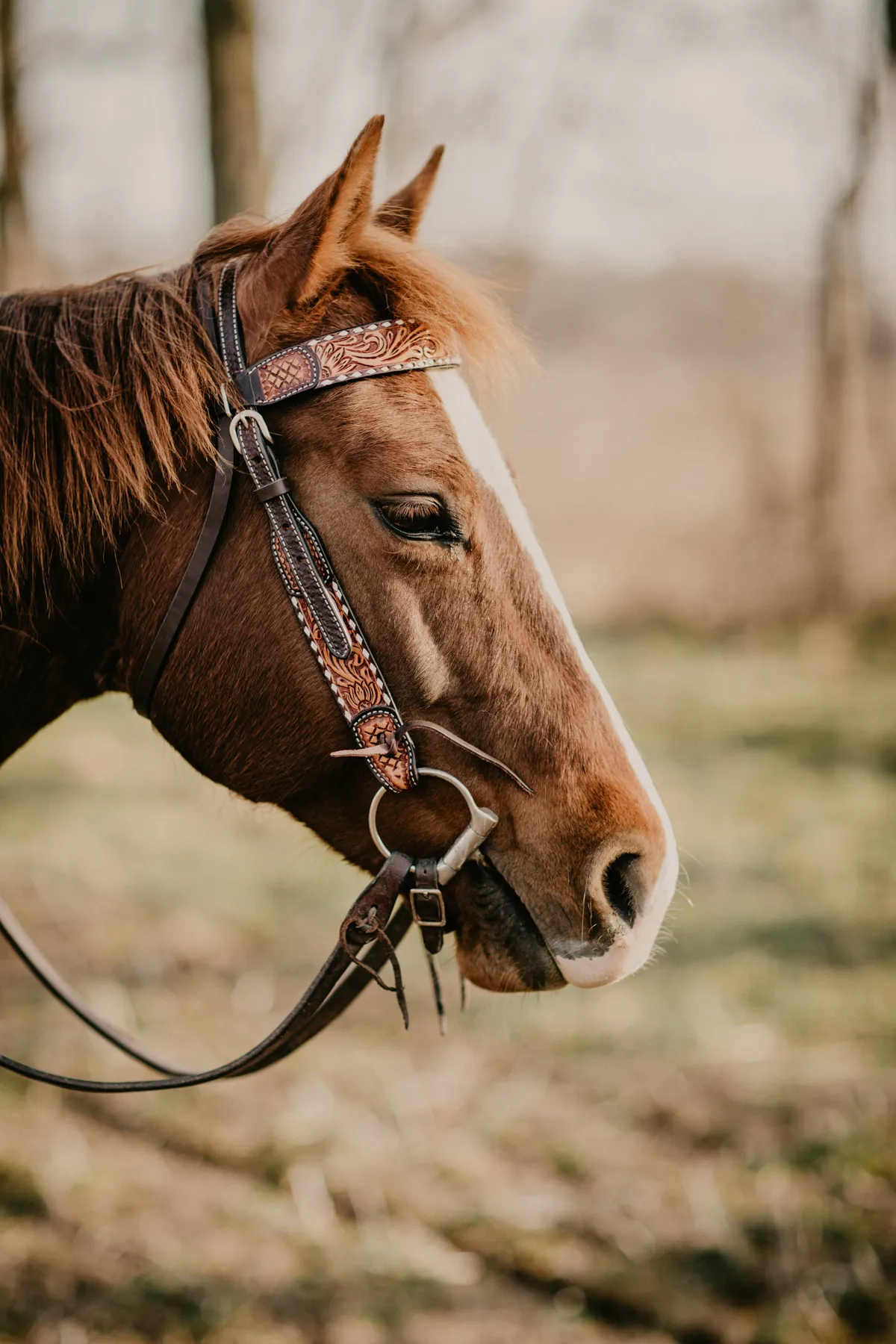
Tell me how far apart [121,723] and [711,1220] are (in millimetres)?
7131

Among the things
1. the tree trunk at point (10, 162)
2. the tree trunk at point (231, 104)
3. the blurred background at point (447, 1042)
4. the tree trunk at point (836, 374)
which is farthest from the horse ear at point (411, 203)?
the tree trunk at point (836, 374)

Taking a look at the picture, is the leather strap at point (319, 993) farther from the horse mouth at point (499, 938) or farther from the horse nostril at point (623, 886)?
the horse nostril at point (623, 886)

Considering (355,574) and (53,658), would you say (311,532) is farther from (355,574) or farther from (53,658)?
(53,658)

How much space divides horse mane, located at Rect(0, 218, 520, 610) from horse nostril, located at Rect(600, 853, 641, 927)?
1.01 meters

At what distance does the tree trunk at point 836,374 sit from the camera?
449 inches

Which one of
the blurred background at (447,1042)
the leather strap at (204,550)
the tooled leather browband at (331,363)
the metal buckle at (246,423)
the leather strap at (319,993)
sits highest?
the tooled leather browband at (331,363)

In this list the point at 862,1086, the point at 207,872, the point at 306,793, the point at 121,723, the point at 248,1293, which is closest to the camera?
the point at 306,793

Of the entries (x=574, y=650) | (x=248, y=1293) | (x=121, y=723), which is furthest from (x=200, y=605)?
(x=121, y=723)

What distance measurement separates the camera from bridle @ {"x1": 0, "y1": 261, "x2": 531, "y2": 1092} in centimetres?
171

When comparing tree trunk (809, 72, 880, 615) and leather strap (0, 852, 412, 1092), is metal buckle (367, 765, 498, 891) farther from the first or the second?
tree trunk (809, 72, 880, 615)

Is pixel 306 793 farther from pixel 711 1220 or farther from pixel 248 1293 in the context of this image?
pixel 711 1220

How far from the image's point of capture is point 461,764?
1762 millimetres

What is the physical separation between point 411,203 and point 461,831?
1.39 metres

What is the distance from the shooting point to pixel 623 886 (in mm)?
1742
